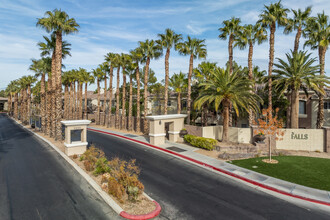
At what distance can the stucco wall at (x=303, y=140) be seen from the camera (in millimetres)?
22938

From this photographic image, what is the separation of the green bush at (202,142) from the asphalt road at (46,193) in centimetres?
1322

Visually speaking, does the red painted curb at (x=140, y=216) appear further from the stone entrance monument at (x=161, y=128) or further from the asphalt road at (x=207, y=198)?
the stone entrance monument at (x=161, y=128)

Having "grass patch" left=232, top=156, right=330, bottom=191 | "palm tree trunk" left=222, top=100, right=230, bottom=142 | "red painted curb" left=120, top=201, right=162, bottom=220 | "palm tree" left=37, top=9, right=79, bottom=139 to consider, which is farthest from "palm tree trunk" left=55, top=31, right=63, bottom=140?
"grass patch" left=232, top=156, right=330, bottom=191

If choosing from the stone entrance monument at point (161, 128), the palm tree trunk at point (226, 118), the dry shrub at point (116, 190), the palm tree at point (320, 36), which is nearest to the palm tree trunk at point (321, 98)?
the palm tree at point (320, 36)

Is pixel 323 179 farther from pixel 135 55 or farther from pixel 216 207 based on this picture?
pixel 135 55

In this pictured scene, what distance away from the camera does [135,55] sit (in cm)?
3325

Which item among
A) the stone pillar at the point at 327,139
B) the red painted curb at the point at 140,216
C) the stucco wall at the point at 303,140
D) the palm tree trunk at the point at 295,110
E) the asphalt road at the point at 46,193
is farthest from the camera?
the palm tree trunk at the point at 295,110

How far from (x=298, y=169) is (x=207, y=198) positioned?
9560 mm

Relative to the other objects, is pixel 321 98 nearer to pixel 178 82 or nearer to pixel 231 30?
pixel 231 30

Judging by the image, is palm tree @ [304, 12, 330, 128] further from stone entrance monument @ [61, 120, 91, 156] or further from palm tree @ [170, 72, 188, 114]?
stone entrance monument @ [61, 120, 91, 156]

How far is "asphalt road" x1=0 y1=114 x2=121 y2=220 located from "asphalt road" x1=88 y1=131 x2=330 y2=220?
315cm

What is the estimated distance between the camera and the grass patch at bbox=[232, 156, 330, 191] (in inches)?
523

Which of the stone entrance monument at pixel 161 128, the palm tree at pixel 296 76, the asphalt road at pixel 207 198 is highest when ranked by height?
the palm tree at pixel 296 76

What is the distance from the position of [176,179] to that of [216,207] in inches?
163
